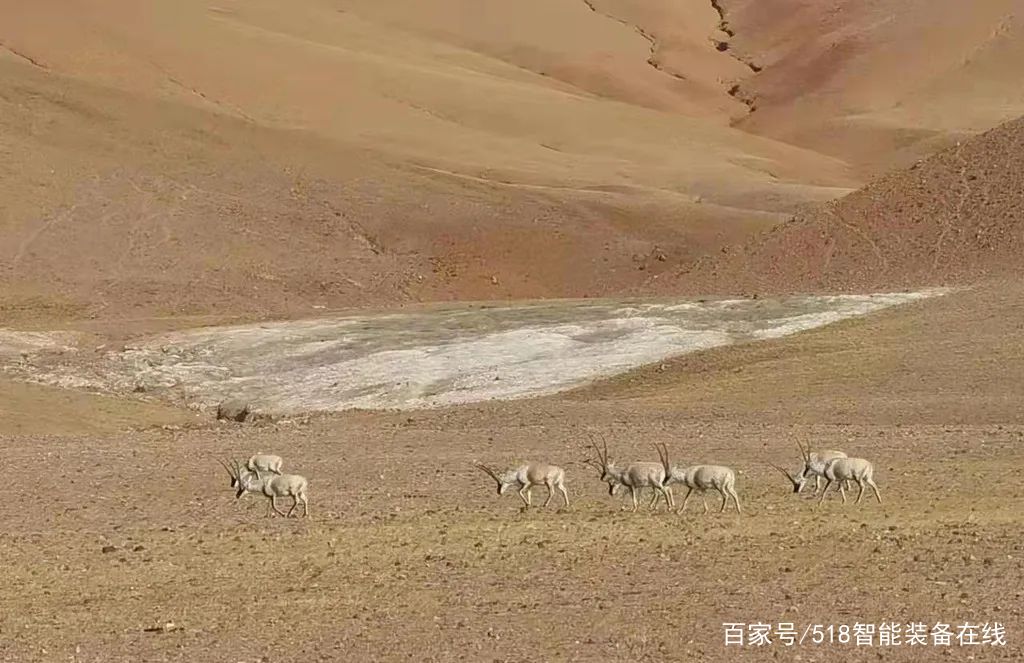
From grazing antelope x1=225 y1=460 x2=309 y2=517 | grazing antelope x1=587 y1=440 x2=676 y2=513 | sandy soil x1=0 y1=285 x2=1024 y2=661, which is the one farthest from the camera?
grazing antelope x1=225 y1=460 x2=309 y2=517

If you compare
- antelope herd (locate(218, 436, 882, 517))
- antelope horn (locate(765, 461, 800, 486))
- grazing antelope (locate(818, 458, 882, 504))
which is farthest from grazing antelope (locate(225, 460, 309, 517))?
grazing antelope (locate(818, 458, 882, 504))

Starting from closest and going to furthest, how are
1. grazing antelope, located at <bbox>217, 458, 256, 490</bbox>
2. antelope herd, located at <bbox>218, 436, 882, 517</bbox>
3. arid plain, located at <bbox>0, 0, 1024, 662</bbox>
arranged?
arid plain, located at <bbox>0, 0, 1024, 662</bbox> < antelope herd, located at <bbox>218, 436, 882, 517</bbox> < grazing antelope, located at <bbox>217, 458, 256, 490</bbox>

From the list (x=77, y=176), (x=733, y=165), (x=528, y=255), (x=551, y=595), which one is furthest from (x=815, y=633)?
(x=733, y=165)

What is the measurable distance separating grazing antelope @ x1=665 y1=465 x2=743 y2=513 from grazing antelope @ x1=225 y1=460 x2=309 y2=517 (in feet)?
11.6

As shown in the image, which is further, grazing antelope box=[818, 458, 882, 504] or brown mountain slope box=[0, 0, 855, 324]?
brown mountain slope box=[0, 0, 855, 324]

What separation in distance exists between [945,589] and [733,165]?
58.1 meters

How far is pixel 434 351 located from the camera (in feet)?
101

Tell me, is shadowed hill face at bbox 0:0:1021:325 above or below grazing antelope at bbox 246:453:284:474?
above

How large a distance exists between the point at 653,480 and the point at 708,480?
23.7 inches

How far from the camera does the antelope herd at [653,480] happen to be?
1583cm

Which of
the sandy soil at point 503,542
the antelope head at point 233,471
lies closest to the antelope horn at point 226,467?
the antelope head at point 233,471

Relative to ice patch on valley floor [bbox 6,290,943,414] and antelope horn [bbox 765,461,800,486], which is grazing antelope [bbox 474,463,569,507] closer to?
antelope horn [bbox 765,461,800,486]

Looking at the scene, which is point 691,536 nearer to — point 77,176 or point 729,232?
point 729,232

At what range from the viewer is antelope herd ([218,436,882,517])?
15.8 m
